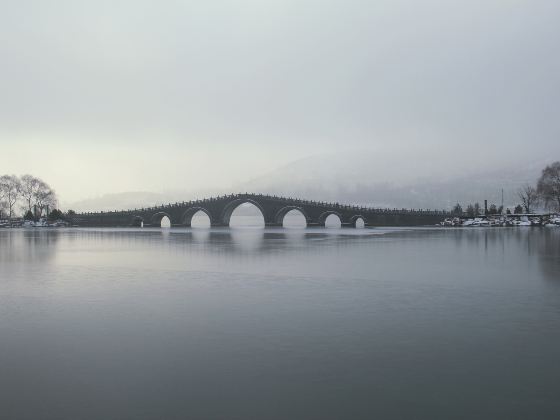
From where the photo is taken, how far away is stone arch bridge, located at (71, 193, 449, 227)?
4498 inches

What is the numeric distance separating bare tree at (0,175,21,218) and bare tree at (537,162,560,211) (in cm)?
10885

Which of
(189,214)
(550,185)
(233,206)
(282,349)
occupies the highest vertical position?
(550,185)

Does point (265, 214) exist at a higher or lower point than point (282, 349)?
higher

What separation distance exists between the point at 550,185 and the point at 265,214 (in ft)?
194

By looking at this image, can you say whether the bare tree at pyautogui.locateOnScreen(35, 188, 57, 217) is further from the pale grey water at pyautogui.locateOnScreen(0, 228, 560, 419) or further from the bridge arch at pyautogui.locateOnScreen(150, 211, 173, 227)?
the pale grey water at pyautogui.locateOnScreen(0, 228, 560, 419)

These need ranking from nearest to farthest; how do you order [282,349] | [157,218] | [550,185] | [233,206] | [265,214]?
[282,349] < [550,185] < [265,214] < [233,206] < [157,218]

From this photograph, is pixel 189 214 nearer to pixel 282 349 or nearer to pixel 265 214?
pixel 265 214

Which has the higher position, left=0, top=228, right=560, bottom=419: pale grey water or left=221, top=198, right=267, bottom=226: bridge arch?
left=221, top=198, right=267, bottom=226: bridge arch

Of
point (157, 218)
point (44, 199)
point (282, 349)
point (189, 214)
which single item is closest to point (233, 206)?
point (189, 214)

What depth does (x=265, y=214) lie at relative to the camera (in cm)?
11900

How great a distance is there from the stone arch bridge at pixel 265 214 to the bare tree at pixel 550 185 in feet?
75.6

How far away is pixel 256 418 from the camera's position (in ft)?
18.6

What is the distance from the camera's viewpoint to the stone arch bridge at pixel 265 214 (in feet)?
375

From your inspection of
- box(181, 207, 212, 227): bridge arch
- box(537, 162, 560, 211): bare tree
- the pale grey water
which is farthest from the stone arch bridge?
the pale grey water
